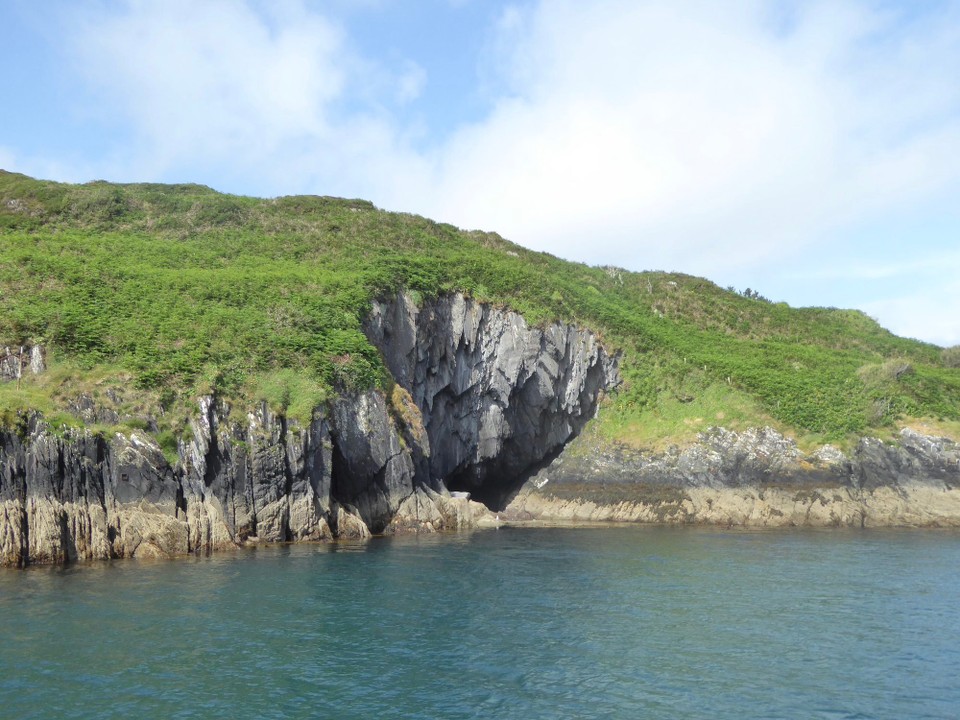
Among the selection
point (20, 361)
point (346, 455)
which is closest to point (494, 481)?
point (346, 455)

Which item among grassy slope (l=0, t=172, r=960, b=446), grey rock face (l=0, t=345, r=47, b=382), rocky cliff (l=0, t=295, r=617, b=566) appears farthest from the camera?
grassy slope (l=0, t=172, r=960, b=446)

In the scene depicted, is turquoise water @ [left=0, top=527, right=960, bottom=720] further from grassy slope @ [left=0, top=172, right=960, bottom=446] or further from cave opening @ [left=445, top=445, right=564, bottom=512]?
cave opening @ [left=445, top=445, right=564, bottom=512]

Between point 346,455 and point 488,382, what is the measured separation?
1862cm

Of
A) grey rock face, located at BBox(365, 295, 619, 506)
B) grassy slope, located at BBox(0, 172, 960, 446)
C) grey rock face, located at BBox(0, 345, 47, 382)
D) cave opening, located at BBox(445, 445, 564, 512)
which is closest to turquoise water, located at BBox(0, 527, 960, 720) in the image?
grey rock face, located at BBox(0, 345, 47, 382)

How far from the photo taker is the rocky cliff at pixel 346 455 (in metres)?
36.1

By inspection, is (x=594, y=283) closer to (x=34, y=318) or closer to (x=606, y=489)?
(x=606, y=489)

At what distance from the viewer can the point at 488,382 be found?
6294cm

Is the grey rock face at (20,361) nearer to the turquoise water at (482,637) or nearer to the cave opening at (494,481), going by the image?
the turquoise water at (482,637)

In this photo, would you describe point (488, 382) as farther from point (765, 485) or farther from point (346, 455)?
point (765, 485)

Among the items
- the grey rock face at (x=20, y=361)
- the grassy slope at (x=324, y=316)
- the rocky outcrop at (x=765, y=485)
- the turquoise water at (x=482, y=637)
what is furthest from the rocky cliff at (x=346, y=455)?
the rocky outcrop at (x=765, y=485)

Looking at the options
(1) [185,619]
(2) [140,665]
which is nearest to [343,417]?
(1) [185,619]

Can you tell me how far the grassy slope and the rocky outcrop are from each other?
2.57m

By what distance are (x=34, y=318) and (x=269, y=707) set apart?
33632mm

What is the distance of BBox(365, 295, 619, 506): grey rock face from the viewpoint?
59.2 m
